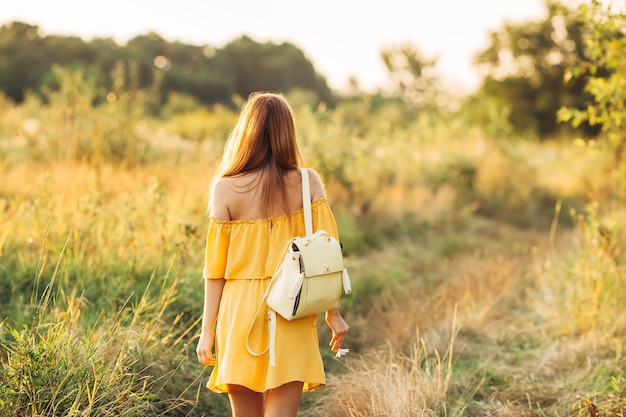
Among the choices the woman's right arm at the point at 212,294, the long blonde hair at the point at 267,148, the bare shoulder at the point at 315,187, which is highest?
the long blonde hair at the point at 267,148

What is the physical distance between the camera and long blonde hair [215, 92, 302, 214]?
2.82 m

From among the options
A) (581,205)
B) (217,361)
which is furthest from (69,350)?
(581,205)

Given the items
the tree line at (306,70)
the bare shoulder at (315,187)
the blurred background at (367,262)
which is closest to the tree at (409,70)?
the tree line at (306,70)

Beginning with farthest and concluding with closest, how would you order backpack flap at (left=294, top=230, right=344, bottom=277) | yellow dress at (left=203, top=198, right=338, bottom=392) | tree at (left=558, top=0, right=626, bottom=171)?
tree at (left=558, top=0, right=626, bottom=171), yellow dress at (left=203, top=198, right=338, bottom=392), backpack flap at (left=294, top=230, right=344, bottom=277)

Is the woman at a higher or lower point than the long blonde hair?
lower

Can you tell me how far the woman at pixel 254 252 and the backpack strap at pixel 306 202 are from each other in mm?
57

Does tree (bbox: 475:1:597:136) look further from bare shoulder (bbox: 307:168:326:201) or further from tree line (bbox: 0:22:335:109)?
bare shoulder (bbox: 307:168:326:201)

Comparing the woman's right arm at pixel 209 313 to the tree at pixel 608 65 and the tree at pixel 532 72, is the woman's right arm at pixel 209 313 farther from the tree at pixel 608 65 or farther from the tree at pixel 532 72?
the tree at pixel 532 72

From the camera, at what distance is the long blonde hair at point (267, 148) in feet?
9.24

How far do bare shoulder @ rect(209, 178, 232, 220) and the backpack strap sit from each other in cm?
31

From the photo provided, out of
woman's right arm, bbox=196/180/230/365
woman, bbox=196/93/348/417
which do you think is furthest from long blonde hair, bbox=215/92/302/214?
woman's right arm, bbox=196/180/230/365

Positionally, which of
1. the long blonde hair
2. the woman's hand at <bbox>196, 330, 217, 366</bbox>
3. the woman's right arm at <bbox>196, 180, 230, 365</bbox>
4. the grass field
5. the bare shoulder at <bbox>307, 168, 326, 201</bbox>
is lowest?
the grass field

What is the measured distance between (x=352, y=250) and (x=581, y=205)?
A: 628cm

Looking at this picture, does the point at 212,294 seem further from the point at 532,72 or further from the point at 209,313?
the point at 532,72
